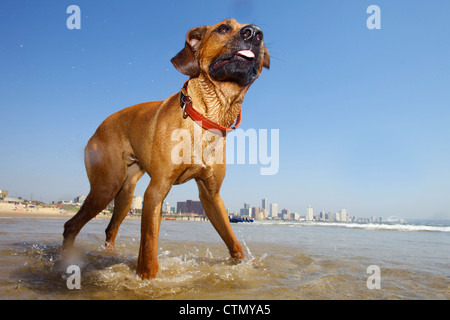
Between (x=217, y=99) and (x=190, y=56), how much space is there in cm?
52

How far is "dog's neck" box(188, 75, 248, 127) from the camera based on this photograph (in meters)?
2.69

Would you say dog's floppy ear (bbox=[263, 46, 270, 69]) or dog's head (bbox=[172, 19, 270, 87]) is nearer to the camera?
dog's head (bbox=[172, 19, 270, 87])

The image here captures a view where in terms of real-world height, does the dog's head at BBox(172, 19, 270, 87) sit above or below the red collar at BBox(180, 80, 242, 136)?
above

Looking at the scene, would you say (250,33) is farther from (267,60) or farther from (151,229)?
(151,229)

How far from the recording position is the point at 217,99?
2.72 m

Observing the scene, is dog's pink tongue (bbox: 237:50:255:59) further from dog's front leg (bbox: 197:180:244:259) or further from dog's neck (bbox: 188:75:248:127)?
dog's front leg (bbox: 197:180:244:259)

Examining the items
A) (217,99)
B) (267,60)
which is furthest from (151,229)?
(267,60)

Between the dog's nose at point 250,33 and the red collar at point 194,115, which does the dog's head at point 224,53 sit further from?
the red collar at point 194,115

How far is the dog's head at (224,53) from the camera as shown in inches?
98.3

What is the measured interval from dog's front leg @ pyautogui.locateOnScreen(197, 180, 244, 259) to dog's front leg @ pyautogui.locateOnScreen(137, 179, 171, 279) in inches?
28.1

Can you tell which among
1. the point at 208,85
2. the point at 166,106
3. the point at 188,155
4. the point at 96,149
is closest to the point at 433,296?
the point at 188,155

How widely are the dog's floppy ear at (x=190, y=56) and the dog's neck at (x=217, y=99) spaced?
0.10 meters

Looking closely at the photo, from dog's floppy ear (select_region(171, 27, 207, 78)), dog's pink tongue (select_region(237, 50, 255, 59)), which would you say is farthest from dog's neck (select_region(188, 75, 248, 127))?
dog's pink tongue (select_region(237, 50, 255, 59))

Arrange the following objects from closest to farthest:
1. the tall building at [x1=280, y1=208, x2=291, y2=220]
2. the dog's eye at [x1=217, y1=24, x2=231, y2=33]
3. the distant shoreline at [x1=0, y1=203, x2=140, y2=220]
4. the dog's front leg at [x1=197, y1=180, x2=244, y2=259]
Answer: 1. the dog's eye at [x1=217, y1=24, x2=231, y2=33]
2. the dog's front leg at [x1=197, y1=180, x2=244, y2=259]
3. the distant shoreline at [x1=0, y1=203, x2=140, y2=220]
4. the tall building at [x1=280, y1=208, x2=291, y2=220]
